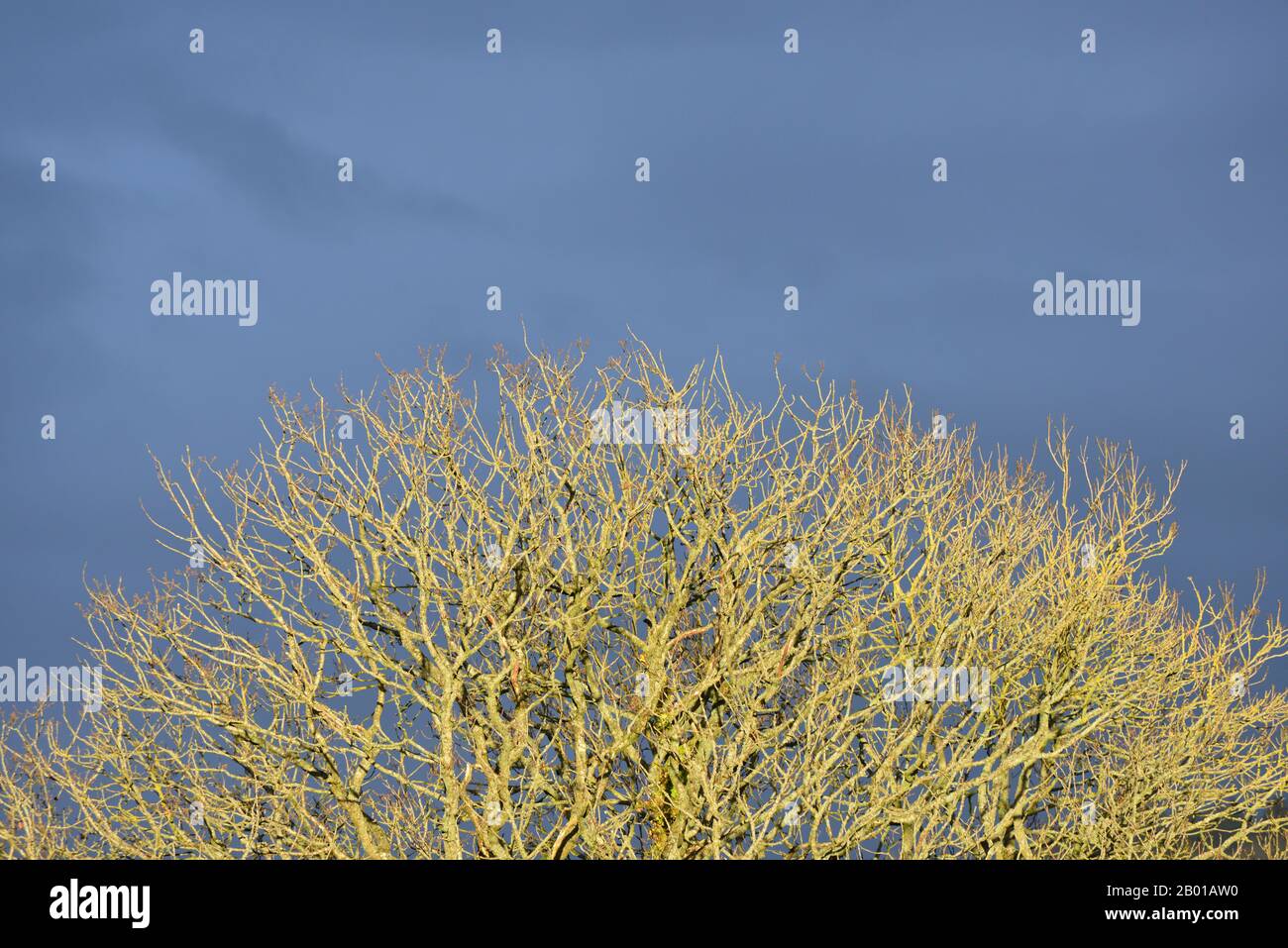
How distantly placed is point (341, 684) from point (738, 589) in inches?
239

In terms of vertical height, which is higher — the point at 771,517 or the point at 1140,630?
the point at 771,517

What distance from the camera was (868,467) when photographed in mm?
22781

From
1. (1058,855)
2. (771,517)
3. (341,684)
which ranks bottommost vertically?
(1058,855)

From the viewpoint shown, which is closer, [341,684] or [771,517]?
[341,684]

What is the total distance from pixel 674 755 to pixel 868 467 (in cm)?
601

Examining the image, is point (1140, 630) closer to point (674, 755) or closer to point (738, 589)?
point (738, 589)
